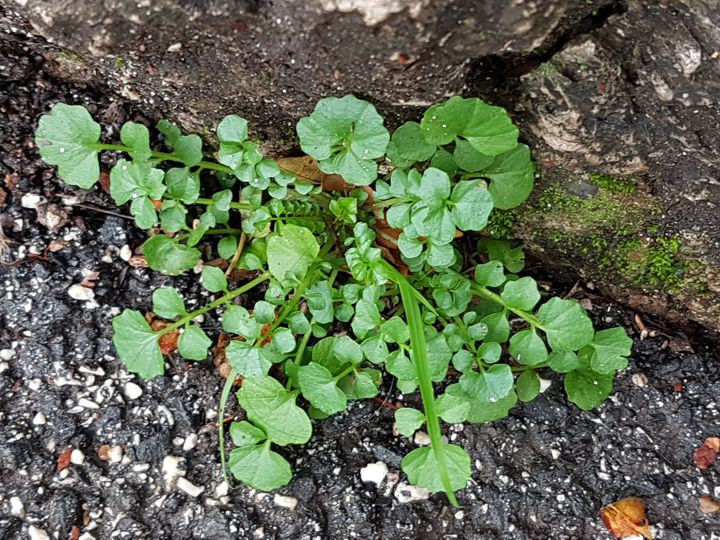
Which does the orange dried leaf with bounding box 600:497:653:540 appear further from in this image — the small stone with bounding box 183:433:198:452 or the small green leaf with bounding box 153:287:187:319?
the small green leaf with bounding box 153:287:187:319

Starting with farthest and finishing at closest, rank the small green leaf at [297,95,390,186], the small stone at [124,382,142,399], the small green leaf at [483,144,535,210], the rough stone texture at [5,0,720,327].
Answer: the small stone at [124,382,142,399] → the small green leaf at [483,144,535,210] → the small green leaf at [297,95,390,186] → the rough stone texture at [5,0,720,327]

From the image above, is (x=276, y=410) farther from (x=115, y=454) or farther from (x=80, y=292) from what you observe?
(x=80, y=292)

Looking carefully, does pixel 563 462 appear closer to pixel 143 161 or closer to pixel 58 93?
pixel 143 161

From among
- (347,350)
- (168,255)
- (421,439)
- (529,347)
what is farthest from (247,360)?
(529,347)

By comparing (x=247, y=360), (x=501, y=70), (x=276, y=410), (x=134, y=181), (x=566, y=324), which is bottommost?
(x=276, y=410)

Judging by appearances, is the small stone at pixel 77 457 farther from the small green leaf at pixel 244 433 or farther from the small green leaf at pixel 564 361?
the small green leaf at pixel 564 361

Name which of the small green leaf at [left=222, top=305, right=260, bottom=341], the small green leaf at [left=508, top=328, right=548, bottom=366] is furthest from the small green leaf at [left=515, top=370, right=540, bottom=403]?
the small green leaf at [left=222, top=305, right=260, bottom=341]
